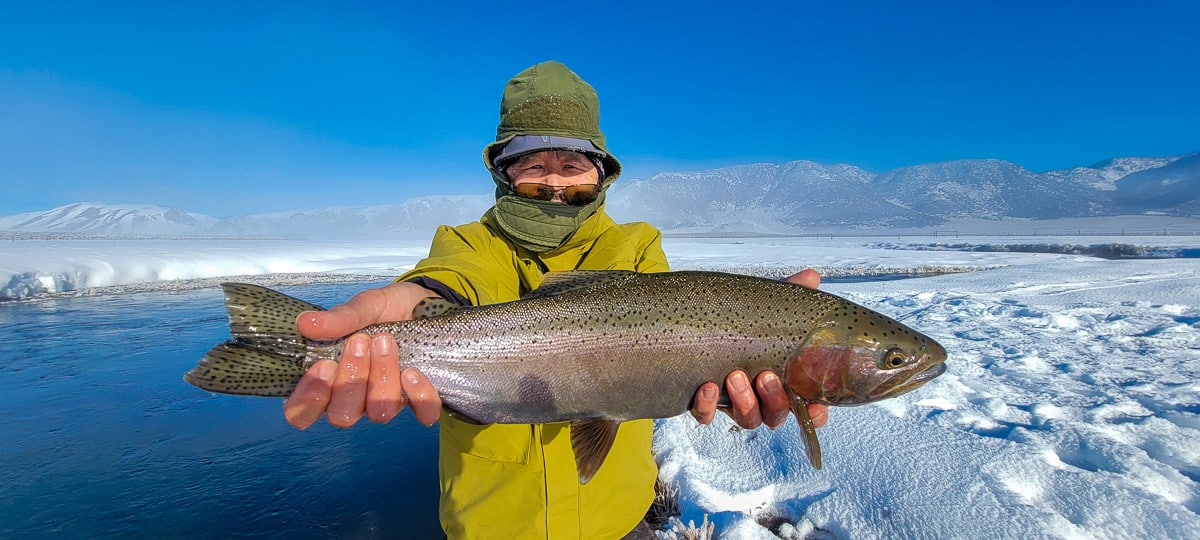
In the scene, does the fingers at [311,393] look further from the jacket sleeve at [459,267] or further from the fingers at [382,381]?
the jacket sleeve at [459,267]

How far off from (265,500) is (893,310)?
1191cm

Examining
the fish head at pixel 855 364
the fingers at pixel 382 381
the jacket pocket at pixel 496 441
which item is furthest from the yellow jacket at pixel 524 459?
the fish head at pixel 855 364

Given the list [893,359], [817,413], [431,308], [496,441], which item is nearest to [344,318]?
[431,308]

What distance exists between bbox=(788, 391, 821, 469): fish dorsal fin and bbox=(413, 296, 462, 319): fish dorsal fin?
5.63 feet

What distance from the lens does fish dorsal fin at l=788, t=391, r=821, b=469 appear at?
8.42 feet

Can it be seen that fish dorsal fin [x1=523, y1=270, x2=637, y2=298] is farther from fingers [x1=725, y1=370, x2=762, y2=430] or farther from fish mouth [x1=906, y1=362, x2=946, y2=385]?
fish mouth [x1=906, y1=362, x2=946, y2=385]

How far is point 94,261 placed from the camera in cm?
2767

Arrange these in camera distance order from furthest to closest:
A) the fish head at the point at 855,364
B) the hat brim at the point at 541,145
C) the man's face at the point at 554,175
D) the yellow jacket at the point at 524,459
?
the man's face at the point at 554,175
the hat brim at the point at 541,145
the fish head at the point at 855,364
the yellow jacket at the point at 524,459

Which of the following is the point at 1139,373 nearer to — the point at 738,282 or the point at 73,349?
the point at 738,282

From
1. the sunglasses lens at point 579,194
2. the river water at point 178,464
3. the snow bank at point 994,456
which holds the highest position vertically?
the sunglasses lens at point 579,194

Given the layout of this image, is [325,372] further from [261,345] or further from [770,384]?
[770,384]

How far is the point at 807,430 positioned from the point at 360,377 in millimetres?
2057

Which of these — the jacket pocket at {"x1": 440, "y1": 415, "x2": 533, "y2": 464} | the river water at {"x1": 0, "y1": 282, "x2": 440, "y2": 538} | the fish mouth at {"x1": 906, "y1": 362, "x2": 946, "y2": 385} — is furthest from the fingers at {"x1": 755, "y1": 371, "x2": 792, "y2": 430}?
the river water at {"x1": 0, "y1": 282, "x2": 440, "y2": 538}

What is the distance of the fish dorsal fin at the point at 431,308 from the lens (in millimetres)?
2529
